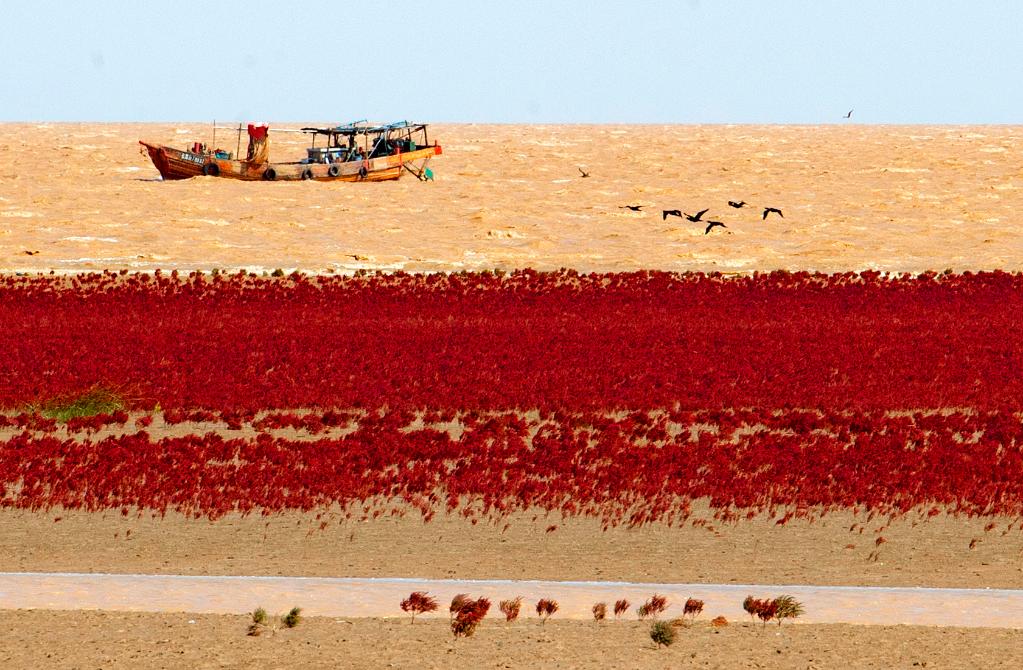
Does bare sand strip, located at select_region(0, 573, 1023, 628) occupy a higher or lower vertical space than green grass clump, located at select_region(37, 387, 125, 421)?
higher

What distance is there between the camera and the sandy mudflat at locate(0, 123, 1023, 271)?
49.2 metres

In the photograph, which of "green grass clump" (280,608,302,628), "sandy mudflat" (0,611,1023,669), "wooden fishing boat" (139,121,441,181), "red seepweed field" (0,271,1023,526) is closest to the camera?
"sandy mudflat" (0,611,1023,669)

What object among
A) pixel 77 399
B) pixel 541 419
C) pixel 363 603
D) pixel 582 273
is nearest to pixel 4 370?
pixel 77 399

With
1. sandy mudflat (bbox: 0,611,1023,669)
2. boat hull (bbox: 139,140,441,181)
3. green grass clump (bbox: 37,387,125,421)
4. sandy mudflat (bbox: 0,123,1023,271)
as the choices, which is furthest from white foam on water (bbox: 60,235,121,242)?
sandy mudflat (bbox: 0,611,1023,669)

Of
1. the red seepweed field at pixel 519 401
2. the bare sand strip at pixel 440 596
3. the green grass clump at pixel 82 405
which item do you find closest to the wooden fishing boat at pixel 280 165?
the red seepweed field at pixel 519 401

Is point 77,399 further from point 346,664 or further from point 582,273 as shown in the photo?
point 582,273

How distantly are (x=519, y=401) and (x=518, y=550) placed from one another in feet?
28.4

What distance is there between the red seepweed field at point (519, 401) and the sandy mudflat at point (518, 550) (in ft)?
2.08

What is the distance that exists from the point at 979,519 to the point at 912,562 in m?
2.44

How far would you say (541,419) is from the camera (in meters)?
21.1

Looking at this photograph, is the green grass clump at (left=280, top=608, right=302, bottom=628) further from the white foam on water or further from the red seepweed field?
the white foam on water

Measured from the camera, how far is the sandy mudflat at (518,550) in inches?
499

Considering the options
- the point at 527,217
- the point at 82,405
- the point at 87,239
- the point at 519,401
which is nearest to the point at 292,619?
the point at 82,405

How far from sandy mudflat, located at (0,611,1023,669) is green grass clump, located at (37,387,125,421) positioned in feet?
36.0
